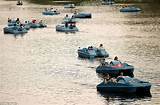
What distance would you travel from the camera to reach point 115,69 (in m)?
96.2

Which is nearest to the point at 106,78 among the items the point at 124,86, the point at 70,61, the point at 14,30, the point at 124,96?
the point at 124,86

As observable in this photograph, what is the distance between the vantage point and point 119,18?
624 ft

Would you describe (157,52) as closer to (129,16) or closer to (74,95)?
(74,95)

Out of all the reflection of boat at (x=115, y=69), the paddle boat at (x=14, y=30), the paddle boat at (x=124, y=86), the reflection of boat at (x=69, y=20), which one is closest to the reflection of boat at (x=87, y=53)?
the reflection of boat at (x=115, y=69)

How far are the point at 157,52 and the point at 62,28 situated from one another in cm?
4247

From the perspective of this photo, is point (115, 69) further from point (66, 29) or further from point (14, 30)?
point (14, 30)

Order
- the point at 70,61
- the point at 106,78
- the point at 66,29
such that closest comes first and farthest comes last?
the point at 106,78 < the point at 70,61 < the point at 66,29

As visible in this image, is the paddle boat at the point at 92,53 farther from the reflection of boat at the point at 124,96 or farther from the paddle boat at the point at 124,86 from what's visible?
the reflection of boat at the point at 124,96

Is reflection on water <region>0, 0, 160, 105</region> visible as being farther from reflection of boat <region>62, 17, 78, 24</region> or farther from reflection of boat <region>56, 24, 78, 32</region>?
reflection of boat <region>62, 17, 78, 24</region>

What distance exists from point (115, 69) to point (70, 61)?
15587 mm

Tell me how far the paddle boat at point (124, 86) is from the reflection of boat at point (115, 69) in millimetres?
9761

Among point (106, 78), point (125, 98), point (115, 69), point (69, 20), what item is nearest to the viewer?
point (125, 98)

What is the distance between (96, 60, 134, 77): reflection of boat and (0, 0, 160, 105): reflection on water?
109 centimetres

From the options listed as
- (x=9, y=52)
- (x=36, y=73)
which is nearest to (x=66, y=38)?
(x=9, y=52)
